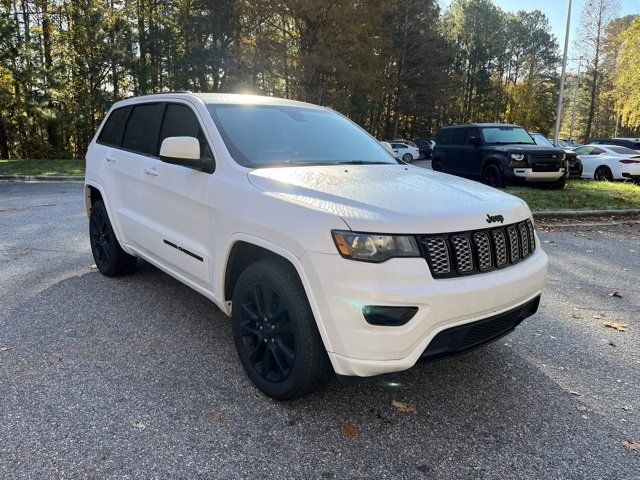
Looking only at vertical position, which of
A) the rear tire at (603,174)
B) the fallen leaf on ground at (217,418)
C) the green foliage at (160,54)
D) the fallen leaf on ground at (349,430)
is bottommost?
the fallen leaf on ground at (349,430)

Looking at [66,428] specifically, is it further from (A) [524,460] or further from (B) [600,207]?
(B) [600,207]

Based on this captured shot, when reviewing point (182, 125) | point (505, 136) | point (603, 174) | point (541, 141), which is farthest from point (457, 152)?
point (182, 125)

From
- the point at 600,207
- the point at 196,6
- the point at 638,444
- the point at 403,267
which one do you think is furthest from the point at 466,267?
the point at 196,6

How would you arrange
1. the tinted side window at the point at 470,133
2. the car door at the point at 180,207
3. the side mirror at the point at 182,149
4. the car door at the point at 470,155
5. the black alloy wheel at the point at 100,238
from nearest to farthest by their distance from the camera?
the side mirror at the point at 182,149
the car door at the point at 180,207
the black alloy wheel at the point at 100,238
the car door at the point at 470,155
the tinted side window at the point at 470,133

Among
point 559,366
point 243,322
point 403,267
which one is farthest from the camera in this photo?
point 559,366

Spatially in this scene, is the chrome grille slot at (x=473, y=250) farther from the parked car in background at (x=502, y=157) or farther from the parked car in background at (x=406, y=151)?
the parked car in background at (x=406, y=151)

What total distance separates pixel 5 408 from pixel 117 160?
2.50 meters

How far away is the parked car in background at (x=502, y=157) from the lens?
11.5 metres

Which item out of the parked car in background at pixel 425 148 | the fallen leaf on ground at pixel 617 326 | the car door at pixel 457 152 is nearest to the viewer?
the fallen leaf on ground at pixel 617 326

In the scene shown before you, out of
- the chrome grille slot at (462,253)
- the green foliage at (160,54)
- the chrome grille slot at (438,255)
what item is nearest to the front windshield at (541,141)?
the chrome grille slot at (462,253)

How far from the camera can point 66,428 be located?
251 cm

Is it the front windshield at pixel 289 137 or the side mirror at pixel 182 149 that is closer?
the side mirror at pixel 182 149

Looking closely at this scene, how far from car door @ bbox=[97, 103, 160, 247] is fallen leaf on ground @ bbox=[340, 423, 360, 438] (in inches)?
94.8

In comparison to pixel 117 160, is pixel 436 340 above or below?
below
